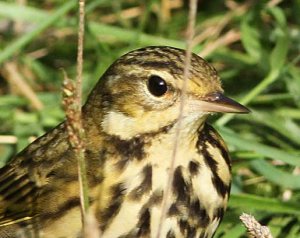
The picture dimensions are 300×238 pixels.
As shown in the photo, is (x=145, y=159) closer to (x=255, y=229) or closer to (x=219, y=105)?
(x=219, y=105)

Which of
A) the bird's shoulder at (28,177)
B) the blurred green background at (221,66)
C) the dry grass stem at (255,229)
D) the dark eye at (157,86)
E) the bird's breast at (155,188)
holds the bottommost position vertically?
the dry grass stem at (255,229)

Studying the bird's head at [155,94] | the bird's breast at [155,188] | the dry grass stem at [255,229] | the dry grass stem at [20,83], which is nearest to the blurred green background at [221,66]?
the dry grass stem at [20,83]

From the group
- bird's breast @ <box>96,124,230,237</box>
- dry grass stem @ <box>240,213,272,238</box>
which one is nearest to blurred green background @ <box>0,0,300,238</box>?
bird's breast @ <box>96,124,230,237</box>

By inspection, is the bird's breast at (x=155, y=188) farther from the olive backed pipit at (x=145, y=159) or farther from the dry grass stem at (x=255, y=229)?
the dry grass stem at (x=255, y=229)

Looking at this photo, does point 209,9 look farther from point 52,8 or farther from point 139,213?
point 139,213

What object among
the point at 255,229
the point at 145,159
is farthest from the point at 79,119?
the point at 145,159

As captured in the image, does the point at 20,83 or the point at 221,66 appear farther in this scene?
the point at 221,66

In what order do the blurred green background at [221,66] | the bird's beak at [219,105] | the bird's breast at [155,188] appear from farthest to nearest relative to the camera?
the blurred green background at [221,66]
the bird's breast at [155,188]
the bird's beak at [219,105]

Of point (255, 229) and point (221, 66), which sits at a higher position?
point (221, 66)
